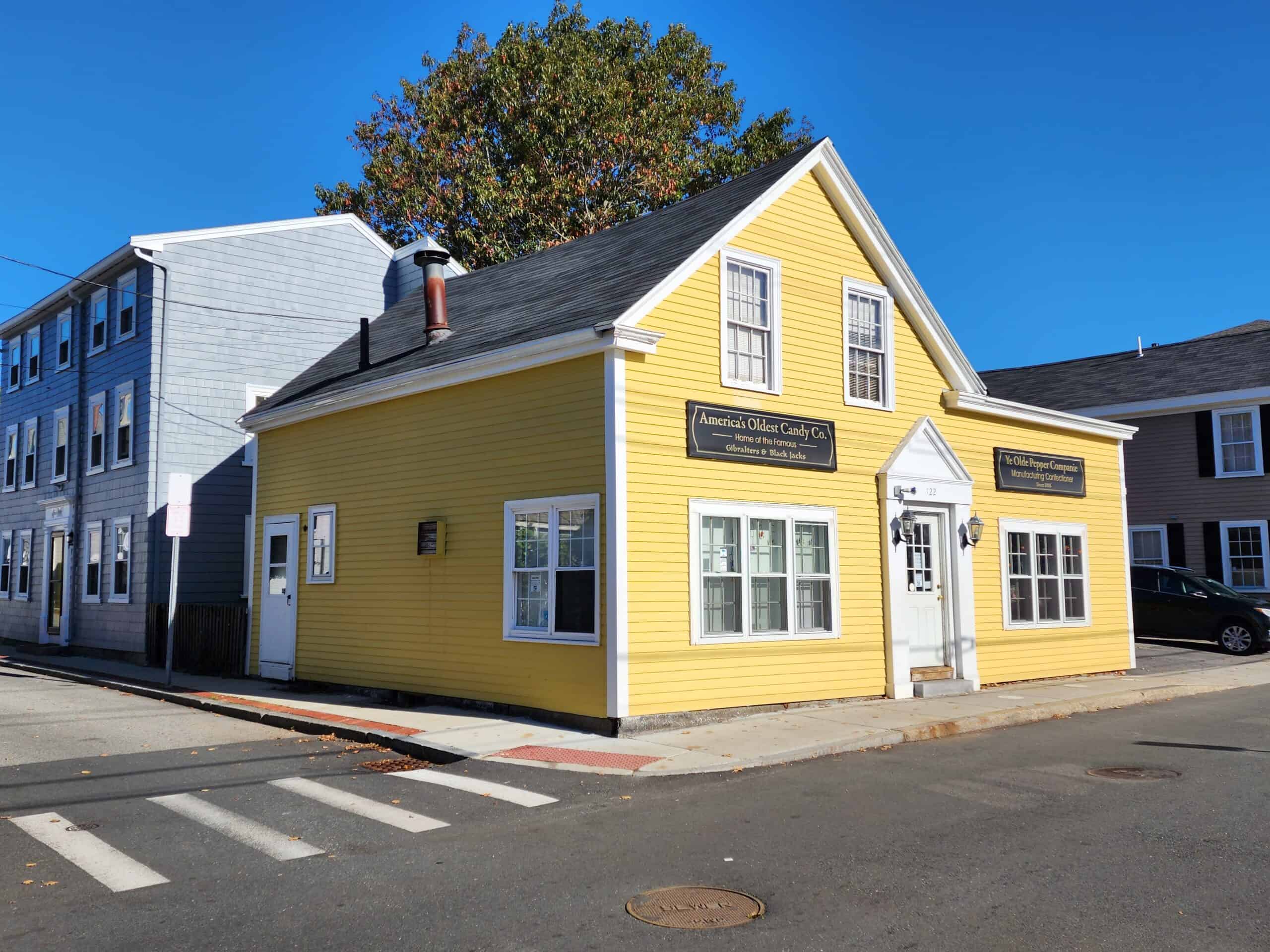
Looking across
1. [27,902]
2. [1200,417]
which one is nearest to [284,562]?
[27,902]

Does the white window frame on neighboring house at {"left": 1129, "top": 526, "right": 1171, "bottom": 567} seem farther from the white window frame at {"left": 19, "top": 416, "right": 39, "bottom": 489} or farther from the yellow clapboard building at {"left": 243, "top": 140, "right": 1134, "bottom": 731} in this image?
the white window frame at {"left": 19, "top": 416, "right": 39, "bottom": 489}

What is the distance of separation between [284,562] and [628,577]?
7901 millimetres

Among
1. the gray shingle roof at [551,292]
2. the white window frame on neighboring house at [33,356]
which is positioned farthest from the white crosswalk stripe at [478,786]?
the white window frame on neighboring house at [33,356]

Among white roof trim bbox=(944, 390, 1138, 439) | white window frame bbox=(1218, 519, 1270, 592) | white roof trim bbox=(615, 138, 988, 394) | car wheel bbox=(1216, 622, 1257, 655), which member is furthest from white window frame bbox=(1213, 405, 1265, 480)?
white roof trim bbox=(615, 138, 988, 394)

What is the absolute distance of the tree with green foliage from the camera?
1252 inches

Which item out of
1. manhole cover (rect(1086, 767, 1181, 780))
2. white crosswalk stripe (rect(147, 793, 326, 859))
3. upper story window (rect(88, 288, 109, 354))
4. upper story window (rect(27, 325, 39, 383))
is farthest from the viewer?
upper story window (rect(27, 325, 39, 383))

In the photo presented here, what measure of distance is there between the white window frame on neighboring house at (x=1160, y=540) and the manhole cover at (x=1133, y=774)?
19.2m

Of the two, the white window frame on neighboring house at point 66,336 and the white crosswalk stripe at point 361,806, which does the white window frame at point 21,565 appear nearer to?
the white window frame on neighboring house at point 66,336

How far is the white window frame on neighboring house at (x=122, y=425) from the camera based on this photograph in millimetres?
21578

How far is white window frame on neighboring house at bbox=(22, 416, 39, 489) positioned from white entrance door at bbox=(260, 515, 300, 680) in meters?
13.7

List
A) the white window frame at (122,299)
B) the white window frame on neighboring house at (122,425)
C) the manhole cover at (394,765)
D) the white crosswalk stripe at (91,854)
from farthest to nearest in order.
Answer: the white window frame at (122,299) < the white window frame on neighboring house at (122,425) < the manhole cover at (394,765) < the white crosswalk stripe at (91,854)

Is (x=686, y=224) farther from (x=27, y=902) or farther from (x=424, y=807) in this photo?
(x=27, y=902)

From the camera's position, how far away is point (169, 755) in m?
10.4

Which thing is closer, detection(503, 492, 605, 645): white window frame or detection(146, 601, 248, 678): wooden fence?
detection(503, 492, 605, 645): white window frame
